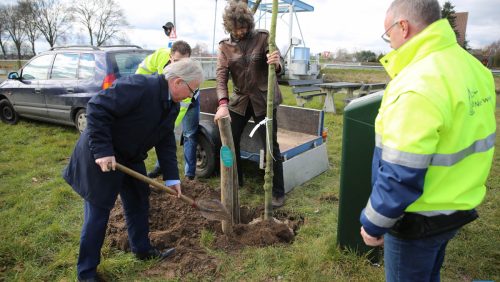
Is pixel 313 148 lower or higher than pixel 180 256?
higher

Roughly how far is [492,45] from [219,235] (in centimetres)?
3354

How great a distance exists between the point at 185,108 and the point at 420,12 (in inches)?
120

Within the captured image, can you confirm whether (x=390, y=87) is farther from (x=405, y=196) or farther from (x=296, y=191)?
(x=296, y=191)

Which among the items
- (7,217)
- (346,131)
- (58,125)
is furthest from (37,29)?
(346,131)

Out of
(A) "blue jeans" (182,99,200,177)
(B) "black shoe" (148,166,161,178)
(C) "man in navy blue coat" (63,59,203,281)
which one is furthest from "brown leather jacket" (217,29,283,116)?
(B) "black shoe" (148,166,161,178)

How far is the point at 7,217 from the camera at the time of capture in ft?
11.9

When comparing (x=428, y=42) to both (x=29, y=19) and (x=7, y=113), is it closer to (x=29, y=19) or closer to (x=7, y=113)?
(x=7, y=113)

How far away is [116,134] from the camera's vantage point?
2.33m

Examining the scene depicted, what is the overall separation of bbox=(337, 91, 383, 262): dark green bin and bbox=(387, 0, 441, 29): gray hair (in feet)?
3.09

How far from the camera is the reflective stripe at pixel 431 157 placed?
130cm

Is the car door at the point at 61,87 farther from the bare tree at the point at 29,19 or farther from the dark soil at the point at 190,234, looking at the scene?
the bare tree at the point at 29,19

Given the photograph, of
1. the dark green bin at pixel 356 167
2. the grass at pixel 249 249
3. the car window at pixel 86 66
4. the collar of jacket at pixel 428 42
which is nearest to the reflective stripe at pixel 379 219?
the collar of jacket at pixel 428 42

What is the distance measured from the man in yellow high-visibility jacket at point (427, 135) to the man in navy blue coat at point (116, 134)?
4.35 feet

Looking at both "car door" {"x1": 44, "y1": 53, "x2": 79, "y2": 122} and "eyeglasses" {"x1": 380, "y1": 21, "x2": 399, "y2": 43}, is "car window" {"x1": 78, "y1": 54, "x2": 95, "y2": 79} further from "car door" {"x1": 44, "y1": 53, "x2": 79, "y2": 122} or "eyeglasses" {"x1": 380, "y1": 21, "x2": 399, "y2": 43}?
"eyeglasses" {"x1": 380, "y1": 21, "x2": 399, "y2": 43}
